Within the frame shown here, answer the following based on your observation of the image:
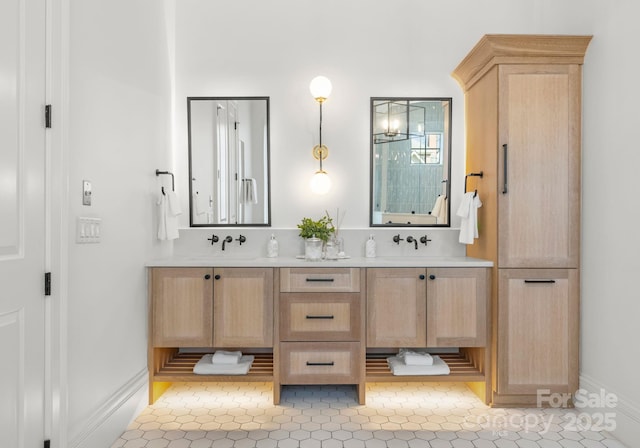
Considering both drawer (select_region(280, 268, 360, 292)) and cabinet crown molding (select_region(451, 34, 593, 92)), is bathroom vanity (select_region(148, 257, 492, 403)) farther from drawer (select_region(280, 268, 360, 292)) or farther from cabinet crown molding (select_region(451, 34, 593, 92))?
cabinet crown molding (select_region(451, 34, 593, 92))

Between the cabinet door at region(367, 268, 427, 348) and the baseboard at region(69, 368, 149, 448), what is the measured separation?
139 centimetres

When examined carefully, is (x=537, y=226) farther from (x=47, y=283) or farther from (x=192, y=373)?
(x=47, y=283)

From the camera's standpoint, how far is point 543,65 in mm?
2678

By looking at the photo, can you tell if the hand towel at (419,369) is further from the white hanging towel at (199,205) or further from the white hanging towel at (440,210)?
the white hanging towel at (199,205)

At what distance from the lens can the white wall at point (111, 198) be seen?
6.55ft

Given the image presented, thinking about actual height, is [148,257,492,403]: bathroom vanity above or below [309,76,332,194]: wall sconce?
below

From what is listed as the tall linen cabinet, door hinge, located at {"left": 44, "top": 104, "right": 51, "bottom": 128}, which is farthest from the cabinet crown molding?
door hinge, located at {"left": 44, "top": 104, "right": 51, "bottom": 128}

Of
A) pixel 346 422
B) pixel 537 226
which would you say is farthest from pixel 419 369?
pixel 537 226

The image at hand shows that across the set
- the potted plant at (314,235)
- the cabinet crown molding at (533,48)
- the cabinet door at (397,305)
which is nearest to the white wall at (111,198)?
the potted plant at (314,235)

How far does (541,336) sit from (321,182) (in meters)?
1.73

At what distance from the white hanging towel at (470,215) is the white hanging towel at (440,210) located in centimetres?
33

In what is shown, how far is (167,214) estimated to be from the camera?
296 cm

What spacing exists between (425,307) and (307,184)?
1.23 metres

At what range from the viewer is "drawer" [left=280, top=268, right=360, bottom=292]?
9.07 feet
